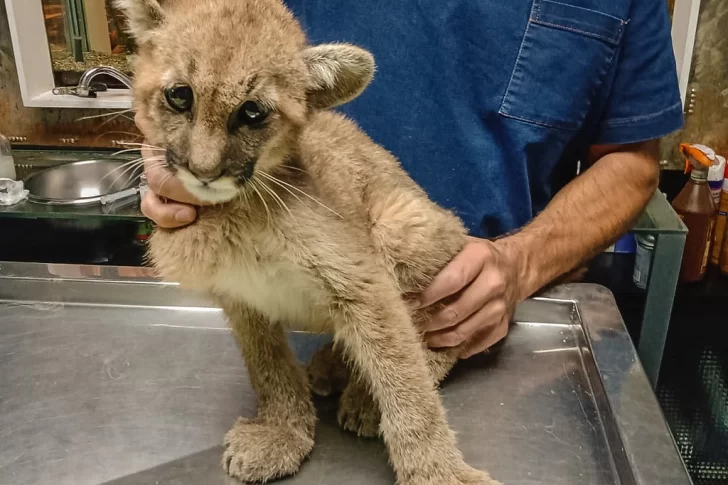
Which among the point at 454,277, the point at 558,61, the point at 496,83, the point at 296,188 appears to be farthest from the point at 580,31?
the point at 296,188

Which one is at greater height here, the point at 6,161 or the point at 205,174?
the point at 205,174

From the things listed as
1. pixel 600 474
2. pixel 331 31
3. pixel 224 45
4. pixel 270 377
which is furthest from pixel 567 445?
pixel 331 31

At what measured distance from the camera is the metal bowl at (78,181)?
7.38 feet

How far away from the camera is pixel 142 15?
893 millimetres

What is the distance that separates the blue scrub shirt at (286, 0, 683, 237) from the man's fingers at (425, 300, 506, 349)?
0.28 meters

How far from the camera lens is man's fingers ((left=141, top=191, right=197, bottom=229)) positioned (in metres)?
0.94

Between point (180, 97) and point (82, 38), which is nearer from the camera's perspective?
point (180, 97)

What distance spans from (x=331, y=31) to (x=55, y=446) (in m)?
0.89

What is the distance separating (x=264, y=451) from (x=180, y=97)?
491mm

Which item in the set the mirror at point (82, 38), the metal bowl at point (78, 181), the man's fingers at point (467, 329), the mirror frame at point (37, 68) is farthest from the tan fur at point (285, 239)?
the mirror at point (82, 38)

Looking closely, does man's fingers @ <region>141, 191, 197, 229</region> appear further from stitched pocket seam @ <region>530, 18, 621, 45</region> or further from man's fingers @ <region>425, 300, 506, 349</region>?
stitched pocket seam @ <region>530, 18, 621, 45</region>

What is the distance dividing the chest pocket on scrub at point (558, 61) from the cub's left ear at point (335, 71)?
1.64 feet

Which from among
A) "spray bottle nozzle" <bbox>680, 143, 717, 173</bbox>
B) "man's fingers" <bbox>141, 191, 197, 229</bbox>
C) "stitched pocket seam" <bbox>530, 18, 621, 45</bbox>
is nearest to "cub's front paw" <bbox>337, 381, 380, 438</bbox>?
"man's fingers" <bbox>141, 191, 197, 229</bbox>

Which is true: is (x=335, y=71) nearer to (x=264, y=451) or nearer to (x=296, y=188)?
(x=296, y=188)
